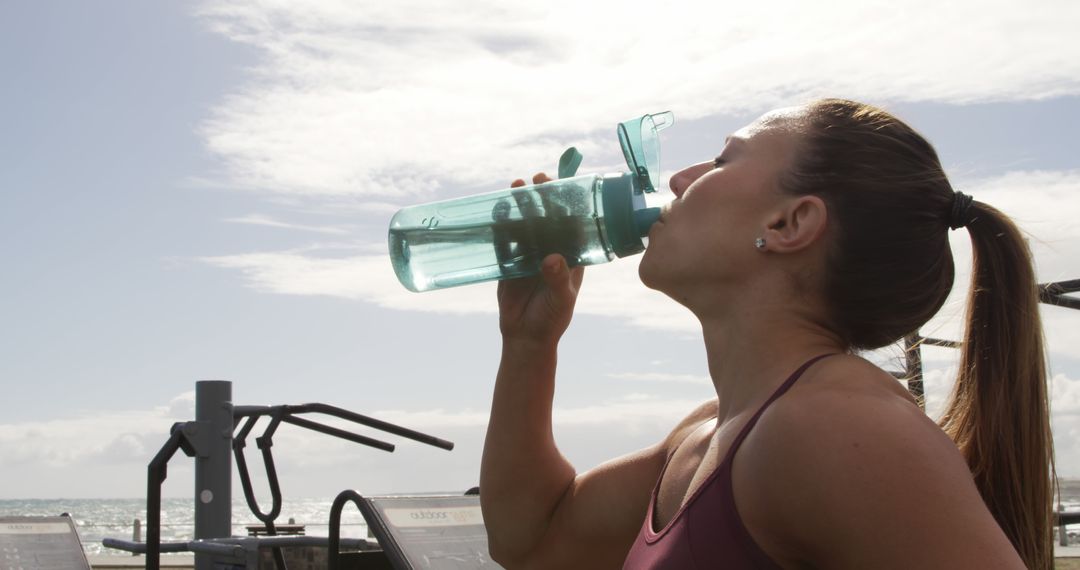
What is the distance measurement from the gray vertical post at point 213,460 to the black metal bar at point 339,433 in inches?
9.1

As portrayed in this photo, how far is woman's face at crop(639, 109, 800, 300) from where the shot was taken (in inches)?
58.4

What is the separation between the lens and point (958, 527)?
1026mm

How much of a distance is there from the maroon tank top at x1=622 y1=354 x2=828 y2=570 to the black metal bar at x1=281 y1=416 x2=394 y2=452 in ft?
9.19

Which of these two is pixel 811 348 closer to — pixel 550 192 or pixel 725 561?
pixel 725 561

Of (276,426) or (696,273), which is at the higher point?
(696,273)

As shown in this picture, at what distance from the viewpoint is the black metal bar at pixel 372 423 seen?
12.8ft

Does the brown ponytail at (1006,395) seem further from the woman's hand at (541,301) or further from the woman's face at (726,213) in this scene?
the woman's hand at (541,301)

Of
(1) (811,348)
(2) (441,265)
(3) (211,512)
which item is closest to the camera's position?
(1) (811,348)

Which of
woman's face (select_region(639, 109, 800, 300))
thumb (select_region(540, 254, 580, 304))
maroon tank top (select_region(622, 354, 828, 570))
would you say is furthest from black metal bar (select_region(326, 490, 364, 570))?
maroon tank top (select_region(622, 354, 828, 570))

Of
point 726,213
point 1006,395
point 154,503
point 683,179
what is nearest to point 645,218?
point 683,179

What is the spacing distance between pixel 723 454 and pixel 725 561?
17cm

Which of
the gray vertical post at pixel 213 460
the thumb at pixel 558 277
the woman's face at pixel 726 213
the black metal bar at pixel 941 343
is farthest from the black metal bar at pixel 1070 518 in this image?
the gray vertical post at pixel 213 460

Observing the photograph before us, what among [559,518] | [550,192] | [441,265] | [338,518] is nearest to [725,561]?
[559,518]

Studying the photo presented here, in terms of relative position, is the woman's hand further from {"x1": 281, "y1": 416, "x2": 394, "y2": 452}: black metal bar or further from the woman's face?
{"x1": 281, "y1": 416, "x2": 394, "y2": 452}: black metal bar
